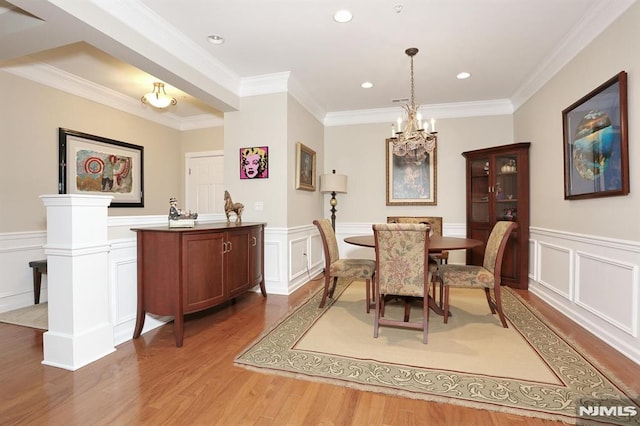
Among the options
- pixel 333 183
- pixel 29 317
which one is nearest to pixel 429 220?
pixel 333 183

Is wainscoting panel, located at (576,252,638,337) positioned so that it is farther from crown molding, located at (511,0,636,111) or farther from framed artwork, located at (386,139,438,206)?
framed artwork, located at (386,139,438,206)

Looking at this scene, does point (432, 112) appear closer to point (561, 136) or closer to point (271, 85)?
point (561, 136)

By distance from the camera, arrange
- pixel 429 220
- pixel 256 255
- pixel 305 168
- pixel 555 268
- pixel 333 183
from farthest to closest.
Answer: pixel 333 183, pixel 429 220, pixel 305 168, pixel 256 255, pixel 555 268

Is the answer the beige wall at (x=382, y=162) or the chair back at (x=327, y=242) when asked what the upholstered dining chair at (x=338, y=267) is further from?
the beige wall at (x=382, y=162)

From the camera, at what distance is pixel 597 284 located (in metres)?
2.55

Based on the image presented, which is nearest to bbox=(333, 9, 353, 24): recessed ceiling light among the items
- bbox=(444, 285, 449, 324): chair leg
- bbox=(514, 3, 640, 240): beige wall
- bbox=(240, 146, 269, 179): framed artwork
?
bbox=(240, 146, 269, 179): framed artwork

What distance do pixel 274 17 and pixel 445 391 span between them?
306cm

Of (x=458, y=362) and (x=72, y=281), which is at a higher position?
(x=72, y=281)

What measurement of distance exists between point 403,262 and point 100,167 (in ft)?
14.0

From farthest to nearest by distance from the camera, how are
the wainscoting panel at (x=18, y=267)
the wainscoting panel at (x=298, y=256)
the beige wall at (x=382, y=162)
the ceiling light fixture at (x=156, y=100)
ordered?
the beige wall at (x=382, y=162), the wainscoting panel at (x=298, y=256), the ceiling light fixture at (x=156, y=100), the wainscoting panel at (x=18, y=267)

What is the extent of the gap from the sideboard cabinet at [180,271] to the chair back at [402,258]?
1.38 meters

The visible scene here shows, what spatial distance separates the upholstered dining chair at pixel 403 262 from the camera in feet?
7.73

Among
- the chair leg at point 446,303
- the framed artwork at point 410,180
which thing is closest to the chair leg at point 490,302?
the chair leg at point 446,303

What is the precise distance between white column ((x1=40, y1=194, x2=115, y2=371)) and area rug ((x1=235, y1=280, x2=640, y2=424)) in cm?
105
